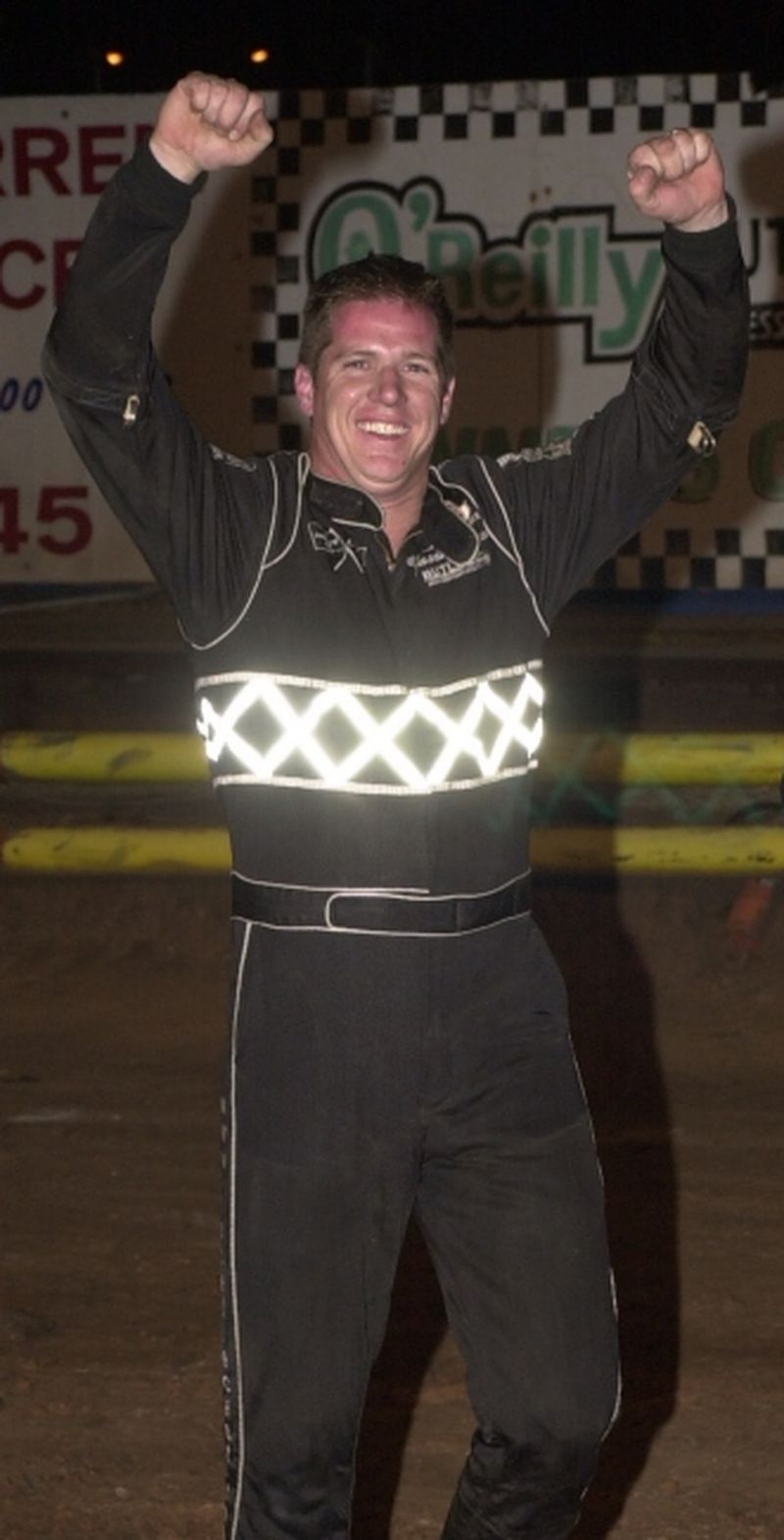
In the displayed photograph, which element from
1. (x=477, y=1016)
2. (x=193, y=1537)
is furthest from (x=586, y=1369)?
(x=193, y=1537)

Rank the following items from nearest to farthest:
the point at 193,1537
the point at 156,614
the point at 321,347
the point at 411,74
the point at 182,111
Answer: the point at 182,111 → the point at 321,347 → the point at 193,1537 → the point at 156,614 → the point at 411,74

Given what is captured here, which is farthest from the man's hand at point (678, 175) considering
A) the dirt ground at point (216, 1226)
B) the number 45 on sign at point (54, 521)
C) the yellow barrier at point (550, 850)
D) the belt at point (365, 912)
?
the number 45 on sign at point (54, 521)

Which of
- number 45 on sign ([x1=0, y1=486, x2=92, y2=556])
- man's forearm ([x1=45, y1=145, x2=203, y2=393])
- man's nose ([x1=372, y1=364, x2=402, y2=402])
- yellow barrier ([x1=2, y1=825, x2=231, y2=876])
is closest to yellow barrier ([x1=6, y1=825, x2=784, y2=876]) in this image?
yellow barrier ([x1=2, y1=825, x2=231, y2=876])

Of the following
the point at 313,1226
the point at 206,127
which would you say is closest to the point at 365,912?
the point at 313,1226

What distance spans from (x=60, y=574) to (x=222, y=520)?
8.45m

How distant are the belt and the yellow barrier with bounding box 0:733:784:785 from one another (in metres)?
4.73

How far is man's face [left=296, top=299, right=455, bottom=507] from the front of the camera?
3.16 metres

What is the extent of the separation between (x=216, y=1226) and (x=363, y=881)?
248cm

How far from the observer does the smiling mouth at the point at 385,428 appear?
316 centimetres

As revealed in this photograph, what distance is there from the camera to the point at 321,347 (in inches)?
128

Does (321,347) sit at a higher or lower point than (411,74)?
lower

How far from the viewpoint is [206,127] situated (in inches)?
115

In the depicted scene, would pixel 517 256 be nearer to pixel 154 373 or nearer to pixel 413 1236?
pixel 413 1236

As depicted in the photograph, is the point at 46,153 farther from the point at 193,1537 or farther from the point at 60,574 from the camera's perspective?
the point at 193,1537
